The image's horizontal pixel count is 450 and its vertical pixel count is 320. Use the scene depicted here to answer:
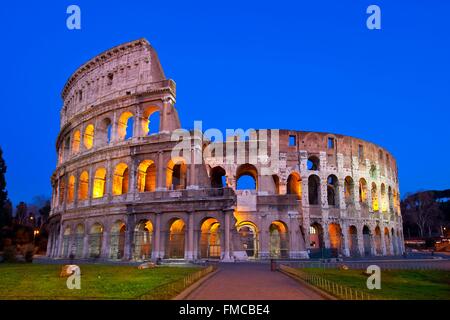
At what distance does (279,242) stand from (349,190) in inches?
507

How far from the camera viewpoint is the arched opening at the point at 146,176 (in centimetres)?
3478

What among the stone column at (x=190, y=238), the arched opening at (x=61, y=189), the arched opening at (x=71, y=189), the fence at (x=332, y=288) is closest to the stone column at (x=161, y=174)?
the stone column at (x=190, y=238)

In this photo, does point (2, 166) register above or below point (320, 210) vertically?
above

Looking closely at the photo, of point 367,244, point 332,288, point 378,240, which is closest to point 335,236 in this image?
point 367,244

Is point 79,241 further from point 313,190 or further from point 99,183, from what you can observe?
point 313,190

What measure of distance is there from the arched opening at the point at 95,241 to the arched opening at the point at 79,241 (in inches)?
52.2

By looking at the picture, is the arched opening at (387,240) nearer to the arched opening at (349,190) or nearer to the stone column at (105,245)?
the arched opening at (349,190)

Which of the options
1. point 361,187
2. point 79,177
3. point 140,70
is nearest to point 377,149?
point 361,187

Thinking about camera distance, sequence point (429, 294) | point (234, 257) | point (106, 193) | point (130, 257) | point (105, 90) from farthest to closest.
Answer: point (105, 90) → point (106, 193) → point (130, 257) → point (234, 257) → point (429, 294)

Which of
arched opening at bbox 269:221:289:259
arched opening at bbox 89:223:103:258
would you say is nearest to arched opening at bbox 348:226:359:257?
arched opening at bbox 269:221:289:259

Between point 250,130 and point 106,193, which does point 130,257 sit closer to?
point 106,193

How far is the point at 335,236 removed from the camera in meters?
42.5
